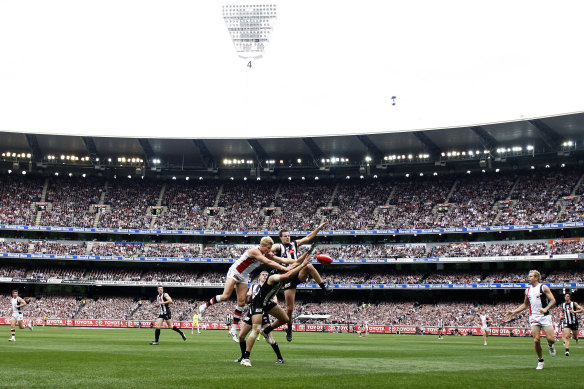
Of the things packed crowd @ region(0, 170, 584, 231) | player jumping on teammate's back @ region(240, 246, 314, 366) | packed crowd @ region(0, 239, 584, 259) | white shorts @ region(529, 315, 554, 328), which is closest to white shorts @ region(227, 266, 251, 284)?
player jumping on teammate's back @ region(240, 246, 314, 366)

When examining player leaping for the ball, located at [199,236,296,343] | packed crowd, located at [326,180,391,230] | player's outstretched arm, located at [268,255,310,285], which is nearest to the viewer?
player's outstretched arm, located at [268,255,310,285]

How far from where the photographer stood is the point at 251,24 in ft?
241

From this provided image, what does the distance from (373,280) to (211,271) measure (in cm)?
2092

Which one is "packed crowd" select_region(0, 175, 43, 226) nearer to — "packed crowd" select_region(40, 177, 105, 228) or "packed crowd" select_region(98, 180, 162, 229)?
"packed crowd" select_region(40, 177, 105, 228)

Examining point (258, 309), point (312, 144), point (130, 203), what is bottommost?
point (258, 309)

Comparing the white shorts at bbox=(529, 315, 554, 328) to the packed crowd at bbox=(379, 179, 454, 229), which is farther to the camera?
the packed crowd at bbox=(379, 179, 454, 229)

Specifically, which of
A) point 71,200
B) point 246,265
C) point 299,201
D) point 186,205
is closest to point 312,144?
point 299,201

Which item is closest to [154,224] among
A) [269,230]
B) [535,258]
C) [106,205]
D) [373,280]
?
[106,205]

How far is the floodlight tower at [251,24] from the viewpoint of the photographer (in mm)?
73062

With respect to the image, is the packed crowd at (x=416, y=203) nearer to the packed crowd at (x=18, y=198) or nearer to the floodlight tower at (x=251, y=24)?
the floodlight tower at (x=251, y=24)

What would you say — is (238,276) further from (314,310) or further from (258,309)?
(314,310)

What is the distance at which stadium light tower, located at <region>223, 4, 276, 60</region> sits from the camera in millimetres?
73062

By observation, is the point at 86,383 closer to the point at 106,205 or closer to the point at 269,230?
the point at 269,230

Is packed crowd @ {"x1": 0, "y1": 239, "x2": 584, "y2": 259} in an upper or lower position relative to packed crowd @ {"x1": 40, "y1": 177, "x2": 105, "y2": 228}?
lower
